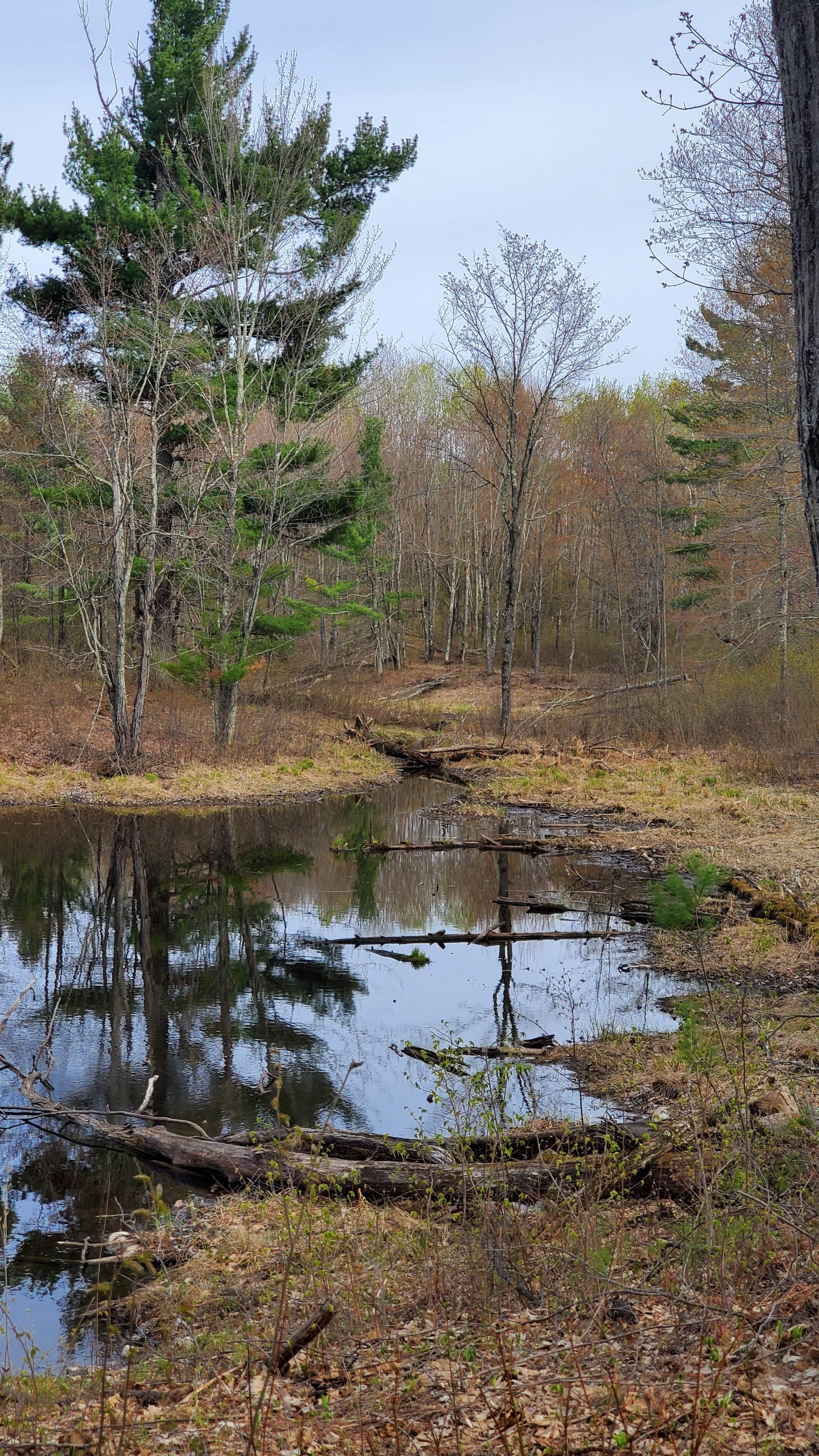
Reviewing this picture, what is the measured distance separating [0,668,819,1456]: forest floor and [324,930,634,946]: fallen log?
281 centimetres

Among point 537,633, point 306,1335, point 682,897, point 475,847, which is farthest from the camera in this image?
point 537,633

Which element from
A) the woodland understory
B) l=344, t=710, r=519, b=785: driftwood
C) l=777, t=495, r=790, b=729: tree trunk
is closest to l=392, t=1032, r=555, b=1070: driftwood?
the woodland understory

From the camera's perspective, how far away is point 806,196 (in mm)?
3400

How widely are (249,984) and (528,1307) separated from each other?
6045 mm

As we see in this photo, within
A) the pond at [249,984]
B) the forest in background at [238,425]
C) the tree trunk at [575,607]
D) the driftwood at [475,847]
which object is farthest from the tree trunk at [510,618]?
Answer: the tree trunk at [575,607]

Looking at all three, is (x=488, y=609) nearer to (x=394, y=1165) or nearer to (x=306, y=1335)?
(x=394, y=1165)

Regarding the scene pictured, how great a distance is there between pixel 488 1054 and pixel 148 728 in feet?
58.4

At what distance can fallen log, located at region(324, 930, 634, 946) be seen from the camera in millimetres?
10555

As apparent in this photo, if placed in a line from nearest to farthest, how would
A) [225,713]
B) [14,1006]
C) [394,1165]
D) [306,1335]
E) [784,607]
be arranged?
[306,1335], [14,1006], [394,1165], [225,713], [784,607]

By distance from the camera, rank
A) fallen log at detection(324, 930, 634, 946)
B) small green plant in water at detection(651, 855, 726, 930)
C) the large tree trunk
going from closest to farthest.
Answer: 1. the large tree trunk
2. small green plant in water at detection(651, 855, 726, 930)
3. fallen log at detection(324, 930, 634, 946)

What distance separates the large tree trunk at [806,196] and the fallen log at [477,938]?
7604 millimetres

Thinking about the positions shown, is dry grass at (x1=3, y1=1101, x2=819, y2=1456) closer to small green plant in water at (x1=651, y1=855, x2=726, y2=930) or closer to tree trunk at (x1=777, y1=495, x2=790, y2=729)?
small green plant in water at (x1=651, y1=855, x2=726, y2=930)

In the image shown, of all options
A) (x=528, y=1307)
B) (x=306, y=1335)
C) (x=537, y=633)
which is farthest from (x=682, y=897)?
(x=537, y=633)

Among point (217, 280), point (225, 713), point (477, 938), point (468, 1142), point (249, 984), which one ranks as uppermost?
point (217, 280)
